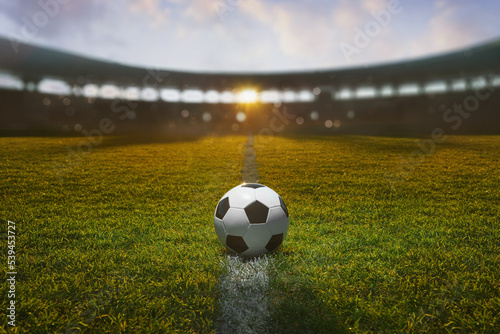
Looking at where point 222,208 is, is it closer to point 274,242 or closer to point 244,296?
point 274,242

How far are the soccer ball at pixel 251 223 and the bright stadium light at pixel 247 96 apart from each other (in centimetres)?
3624

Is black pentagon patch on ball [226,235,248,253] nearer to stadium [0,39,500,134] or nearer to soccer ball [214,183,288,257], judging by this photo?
soccer ball [214,183,288,257]

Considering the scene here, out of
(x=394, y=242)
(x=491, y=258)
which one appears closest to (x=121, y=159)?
(x=394, y=242)

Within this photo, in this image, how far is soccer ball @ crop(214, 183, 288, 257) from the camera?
94.2 inches

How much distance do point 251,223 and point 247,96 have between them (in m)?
37.4

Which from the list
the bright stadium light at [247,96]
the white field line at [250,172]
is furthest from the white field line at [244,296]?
the bright stadium light at [247,96]

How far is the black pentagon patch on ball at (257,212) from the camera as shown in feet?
7.86

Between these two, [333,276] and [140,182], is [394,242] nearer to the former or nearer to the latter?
[333,276]

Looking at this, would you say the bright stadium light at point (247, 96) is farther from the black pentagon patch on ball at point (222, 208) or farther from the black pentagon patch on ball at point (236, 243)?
the black pentagon patch on ball at point (236, 243)

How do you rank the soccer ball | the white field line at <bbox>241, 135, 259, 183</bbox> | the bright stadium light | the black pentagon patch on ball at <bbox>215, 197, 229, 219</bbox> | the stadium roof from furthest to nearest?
the bright stadium light
the stadium roof
the white field line at <bbox>241, 135, 259, 183</bbox>
the black pentagon patch on ball at <bbox>215, 197, 229, 219</bbox>
the soccer ball

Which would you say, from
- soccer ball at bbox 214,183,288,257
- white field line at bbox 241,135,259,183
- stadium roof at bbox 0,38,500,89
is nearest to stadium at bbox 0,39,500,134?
stadium roof at bbox 0,38,500,89

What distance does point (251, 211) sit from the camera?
2438mm

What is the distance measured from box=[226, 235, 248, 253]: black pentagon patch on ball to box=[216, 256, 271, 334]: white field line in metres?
0.08

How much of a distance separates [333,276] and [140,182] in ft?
14.2
